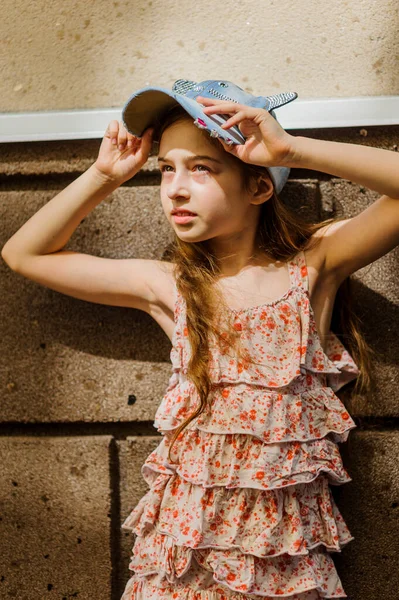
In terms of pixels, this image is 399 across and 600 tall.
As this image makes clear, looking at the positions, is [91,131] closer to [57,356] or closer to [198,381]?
[57,356]

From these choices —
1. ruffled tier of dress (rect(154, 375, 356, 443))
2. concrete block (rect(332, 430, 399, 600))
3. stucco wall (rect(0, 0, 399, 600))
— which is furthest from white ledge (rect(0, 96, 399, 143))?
concrete block (rect(332, 430, 399, 600))

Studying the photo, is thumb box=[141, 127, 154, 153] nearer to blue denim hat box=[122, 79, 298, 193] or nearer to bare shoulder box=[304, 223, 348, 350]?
blue denim hat box=[122, 79, 298, 193]

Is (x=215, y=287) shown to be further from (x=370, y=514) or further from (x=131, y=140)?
(x=370, y=514)

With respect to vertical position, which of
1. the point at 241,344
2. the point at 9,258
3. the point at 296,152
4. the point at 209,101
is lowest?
the point at 241,344

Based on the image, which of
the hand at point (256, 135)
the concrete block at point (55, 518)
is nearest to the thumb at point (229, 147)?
the hand at point (256, 135)

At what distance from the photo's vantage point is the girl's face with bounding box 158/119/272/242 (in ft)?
4.93

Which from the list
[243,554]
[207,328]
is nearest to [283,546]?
[243,554]

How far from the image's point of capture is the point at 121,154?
169 centimetres

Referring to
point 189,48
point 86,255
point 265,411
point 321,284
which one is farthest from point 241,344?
point 189,48

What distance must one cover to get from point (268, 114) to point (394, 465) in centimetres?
95

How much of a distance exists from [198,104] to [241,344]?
1.75ft

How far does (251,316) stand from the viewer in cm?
158

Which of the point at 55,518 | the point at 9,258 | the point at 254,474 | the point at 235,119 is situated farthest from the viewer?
the point at 55,518

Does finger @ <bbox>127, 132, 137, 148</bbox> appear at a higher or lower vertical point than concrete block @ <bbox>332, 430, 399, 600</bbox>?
higher
